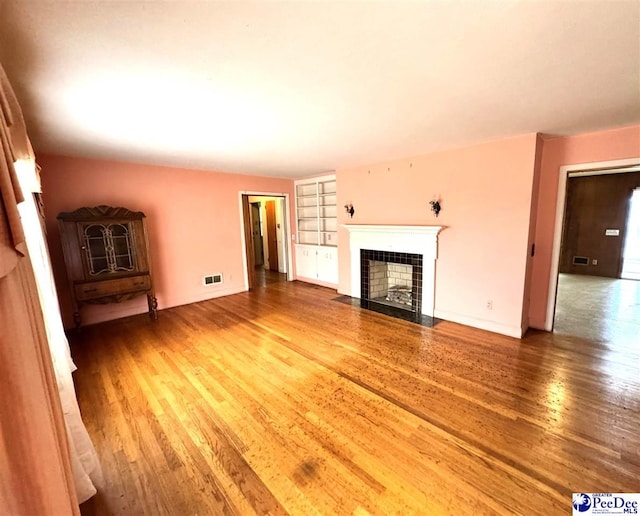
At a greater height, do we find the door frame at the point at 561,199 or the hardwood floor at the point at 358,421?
the door frame at the point at 561,199

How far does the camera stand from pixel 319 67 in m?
1.63

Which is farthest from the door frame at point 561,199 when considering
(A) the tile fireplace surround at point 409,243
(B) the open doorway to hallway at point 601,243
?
(B) the open doorway to hallway at point 601,243

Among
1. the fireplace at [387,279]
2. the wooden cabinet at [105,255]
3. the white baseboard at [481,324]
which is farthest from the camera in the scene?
the fireplace at [387,279]

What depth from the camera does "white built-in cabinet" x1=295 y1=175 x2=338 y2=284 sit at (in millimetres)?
5730

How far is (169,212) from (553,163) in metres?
5.42

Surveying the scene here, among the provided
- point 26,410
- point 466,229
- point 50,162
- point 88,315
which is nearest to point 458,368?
point 466,229

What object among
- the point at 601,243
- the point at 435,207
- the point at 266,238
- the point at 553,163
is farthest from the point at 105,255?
the point at 601,243

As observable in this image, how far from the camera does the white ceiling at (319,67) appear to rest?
3.94 feet

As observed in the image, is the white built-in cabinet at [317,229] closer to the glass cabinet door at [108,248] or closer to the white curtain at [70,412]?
the glass cabinet door at [108,248]

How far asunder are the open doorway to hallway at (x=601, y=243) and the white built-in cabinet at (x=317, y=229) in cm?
398

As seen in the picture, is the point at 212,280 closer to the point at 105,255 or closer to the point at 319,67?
the point at 105,255

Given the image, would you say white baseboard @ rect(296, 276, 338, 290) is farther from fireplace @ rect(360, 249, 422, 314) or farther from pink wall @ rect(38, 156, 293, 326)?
pink wall @ rect(38, 156, 293, 326)

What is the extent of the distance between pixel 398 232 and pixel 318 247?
7.03ft

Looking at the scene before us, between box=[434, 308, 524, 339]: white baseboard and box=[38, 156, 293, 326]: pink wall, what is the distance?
376cm
